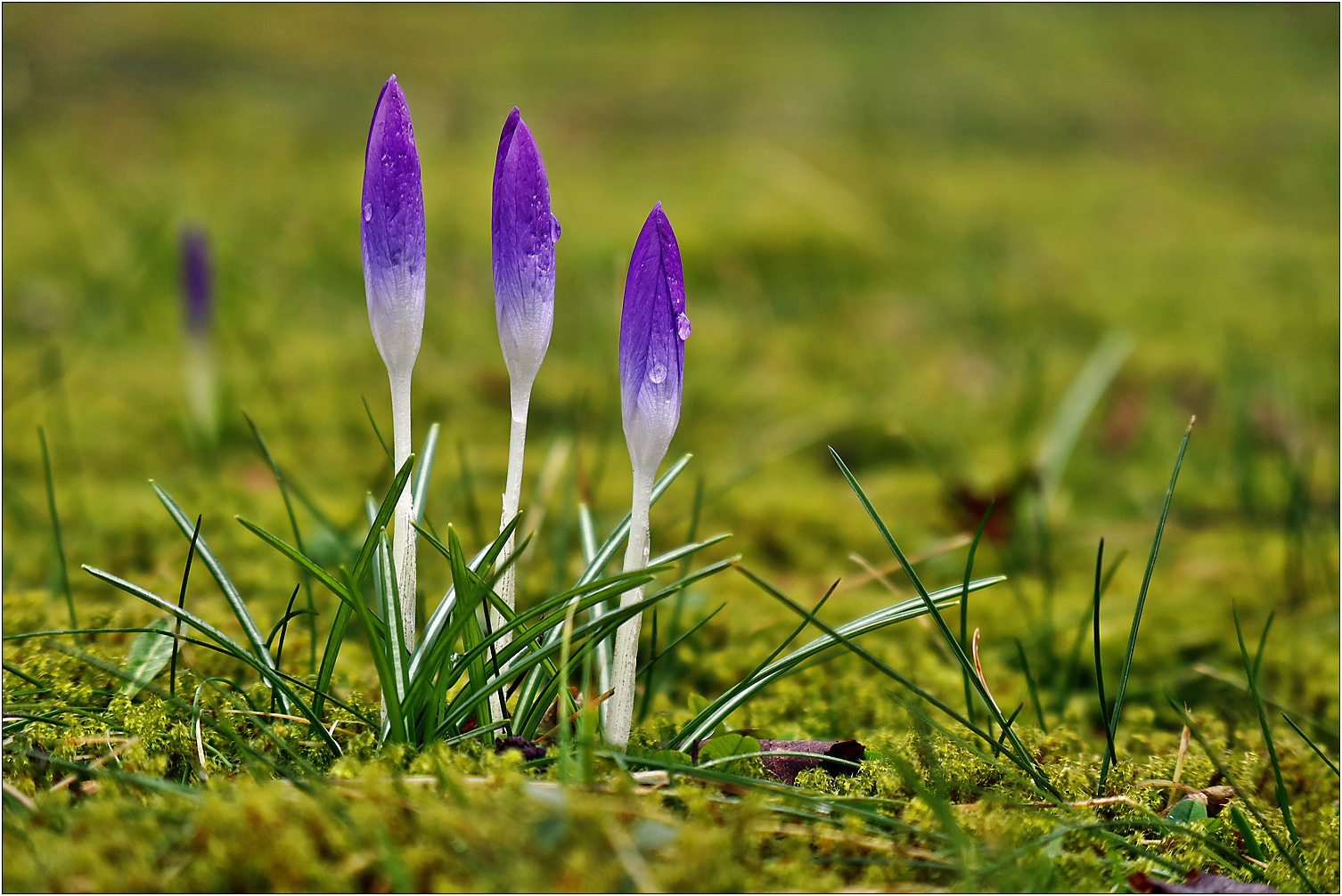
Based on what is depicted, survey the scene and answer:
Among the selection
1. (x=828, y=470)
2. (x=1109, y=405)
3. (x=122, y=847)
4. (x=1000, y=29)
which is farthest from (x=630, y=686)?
(x=1000, y=29)

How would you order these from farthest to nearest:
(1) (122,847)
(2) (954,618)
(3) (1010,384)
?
(3) (1010,384) → (2) (954,618) → (1) (122,847)

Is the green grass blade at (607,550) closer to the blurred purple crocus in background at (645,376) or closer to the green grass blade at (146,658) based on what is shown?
the blurred purple crocus in background at (645,376)

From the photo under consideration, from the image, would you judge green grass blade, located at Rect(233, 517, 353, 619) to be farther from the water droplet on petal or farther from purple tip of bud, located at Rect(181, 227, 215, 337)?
purple tip of bud, located at Rect(181, 227, 215, 337)

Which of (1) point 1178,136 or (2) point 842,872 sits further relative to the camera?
(1) point 1178,136

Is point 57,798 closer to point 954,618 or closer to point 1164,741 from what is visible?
point 1164,741

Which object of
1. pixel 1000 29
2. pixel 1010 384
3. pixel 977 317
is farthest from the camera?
pixel 1000 29

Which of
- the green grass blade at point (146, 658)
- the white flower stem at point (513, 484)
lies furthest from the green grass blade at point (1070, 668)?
the green grass blade at point (146, 658)

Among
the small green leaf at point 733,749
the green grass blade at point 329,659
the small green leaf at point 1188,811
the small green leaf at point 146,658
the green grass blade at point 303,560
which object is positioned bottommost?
the small green leaf at point 1188,811
